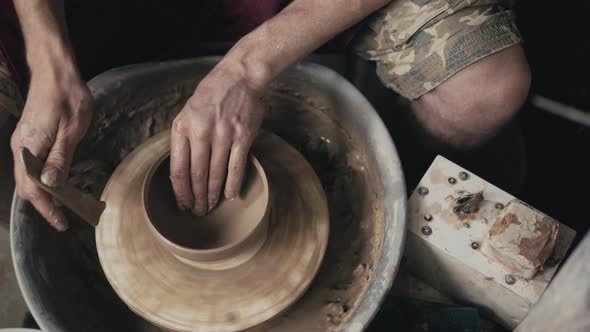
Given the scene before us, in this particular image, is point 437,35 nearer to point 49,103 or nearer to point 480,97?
point 480,97

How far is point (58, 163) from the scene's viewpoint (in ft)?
3.65

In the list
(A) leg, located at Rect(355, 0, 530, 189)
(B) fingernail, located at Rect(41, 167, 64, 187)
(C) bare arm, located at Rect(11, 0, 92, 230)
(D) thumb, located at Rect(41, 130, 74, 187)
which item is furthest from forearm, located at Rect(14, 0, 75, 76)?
(A) leg, located at Rect(355, 0, 530, 189)

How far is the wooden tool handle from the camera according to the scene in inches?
38.4

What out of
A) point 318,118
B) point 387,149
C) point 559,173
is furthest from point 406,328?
point 559,173

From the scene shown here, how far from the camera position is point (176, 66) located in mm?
1451

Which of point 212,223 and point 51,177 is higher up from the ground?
point 51,177

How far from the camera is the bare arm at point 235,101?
3.60 ft

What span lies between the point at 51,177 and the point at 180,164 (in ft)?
0.89

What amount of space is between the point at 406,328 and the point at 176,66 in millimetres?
1036

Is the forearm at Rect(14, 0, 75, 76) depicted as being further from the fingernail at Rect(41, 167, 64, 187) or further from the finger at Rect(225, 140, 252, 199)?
the finger at Rect(225, 140, 252, 199)

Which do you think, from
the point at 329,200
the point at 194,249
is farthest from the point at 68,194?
A: the point at 329,200

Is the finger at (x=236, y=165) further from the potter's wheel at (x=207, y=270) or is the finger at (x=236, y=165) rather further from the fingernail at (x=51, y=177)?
the fingernail at (x=51, y=177)

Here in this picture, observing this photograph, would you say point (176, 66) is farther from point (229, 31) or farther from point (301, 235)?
point (301, 235)

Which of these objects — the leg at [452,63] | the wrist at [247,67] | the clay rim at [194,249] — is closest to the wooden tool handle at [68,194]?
the clay rim at [194,249]
